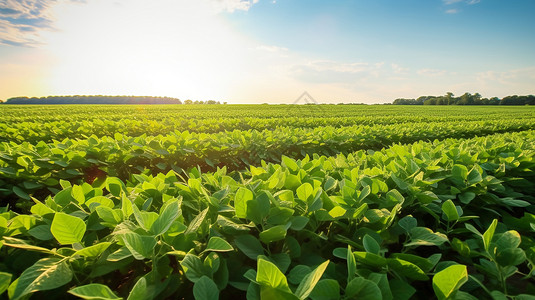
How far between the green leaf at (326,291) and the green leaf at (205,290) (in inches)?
11.8

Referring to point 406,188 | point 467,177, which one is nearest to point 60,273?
point 406,188

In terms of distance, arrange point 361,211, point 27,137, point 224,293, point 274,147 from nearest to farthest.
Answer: point 224,293 < point 361,211 < point 274,147 < point 27,137

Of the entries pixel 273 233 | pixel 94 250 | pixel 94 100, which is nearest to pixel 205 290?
pixel 273 233

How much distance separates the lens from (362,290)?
33.0 inches

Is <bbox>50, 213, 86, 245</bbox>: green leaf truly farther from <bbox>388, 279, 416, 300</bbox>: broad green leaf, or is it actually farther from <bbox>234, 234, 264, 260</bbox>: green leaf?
<bbox>388, 279, 416, 300</bbox>: broad green leaf

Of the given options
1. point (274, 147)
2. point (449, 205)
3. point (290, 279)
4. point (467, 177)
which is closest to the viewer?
point (290, 279)

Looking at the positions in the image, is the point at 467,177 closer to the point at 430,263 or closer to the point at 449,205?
the point at 449,205

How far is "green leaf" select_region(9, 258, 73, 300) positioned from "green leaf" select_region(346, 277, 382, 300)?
88cm

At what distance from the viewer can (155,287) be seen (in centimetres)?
89

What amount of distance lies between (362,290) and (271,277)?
309 mm

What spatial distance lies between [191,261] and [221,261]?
0.56 feet

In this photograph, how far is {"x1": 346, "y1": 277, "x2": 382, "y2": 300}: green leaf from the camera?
2.66ft

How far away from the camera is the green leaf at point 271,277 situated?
73cm

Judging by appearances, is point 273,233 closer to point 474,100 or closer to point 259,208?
point 259,208
